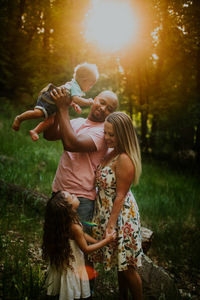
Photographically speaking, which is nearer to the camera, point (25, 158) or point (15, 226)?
point (15, 226)

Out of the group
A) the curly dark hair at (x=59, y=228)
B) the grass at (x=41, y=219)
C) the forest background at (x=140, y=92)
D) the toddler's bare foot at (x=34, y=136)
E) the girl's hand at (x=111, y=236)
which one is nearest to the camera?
the curly dark hair at (x=59, y=228)

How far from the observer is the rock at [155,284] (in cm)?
290

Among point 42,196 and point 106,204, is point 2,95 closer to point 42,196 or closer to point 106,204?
point 42,196

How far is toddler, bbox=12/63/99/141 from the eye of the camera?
2.22m

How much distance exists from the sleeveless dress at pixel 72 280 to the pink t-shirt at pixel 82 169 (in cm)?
45

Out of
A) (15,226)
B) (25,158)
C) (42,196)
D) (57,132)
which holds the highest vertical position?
(57,132)

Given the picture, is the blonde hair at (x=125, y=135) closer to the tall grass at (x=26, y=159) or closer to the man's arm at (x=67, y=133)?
the man's arm at (x=67, y=133)

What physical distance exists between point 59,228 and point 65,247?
6.9 inches

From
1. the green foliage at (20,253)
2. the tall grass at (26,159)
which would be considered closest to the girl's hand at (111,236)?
the green foliage at (20,253)

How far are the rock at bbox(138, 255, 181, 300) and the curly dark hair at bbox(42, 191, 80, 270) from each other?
1.50 meters

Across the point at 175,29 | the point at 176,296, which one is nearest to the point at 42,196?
the point at 176,296

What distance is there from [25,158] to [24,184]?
3.52 feet

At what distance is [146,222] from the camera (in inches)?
179

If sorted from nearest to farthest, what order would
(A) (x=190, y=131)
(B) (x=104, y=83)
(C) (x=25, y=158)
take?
1. (C) (x=25, y=158)
2. (B) (x=104, y=83)
3. (A) (x=190, y=131)
